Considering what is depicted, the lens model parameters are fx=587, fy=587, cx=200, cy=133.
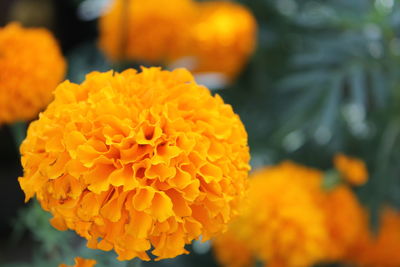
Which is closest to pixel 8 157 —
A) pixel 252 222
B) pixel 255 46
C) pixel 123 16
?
pixel 255 46

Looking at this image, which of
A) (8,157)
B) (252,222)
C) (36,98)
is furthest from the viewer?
(8,157)

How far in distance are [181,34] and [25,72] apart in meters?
0.66

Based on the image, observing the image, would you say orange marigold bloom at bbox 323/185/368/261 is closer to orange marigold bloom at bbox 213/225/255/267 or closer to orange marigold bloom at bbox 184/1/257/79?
orange marigold bloom at bbox 213/225/255/267

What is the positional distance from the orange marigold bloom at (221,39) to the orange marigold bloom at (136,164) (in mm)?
991

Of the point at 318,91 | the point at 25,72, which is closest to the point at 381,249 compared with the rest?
the point at 318,91

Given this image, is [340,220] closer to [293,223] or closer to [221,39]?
[293,223]

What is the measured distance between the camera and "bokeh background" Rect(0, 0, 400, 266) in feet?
4.43

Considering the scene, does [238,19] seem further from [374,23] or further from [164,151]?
[164,151]

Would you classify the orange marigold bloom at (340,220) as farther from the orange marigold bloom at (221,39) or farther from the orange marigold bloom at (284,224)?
the orange marigold bloom at (221,39)

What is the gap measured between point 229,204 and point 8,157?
7.79 feet

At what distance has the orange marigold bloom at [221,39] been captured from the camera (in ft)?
5.40

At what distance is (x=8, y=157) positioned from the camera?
281cm

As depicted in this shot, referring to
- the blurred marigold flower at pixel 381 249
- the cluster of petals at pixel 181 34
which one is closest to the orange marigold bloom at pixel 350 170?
the blurred marigold flower at pixel 381 249

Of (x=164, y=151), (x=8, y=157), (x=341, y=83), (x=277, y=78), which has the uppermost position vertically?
(x=164, y=151)
